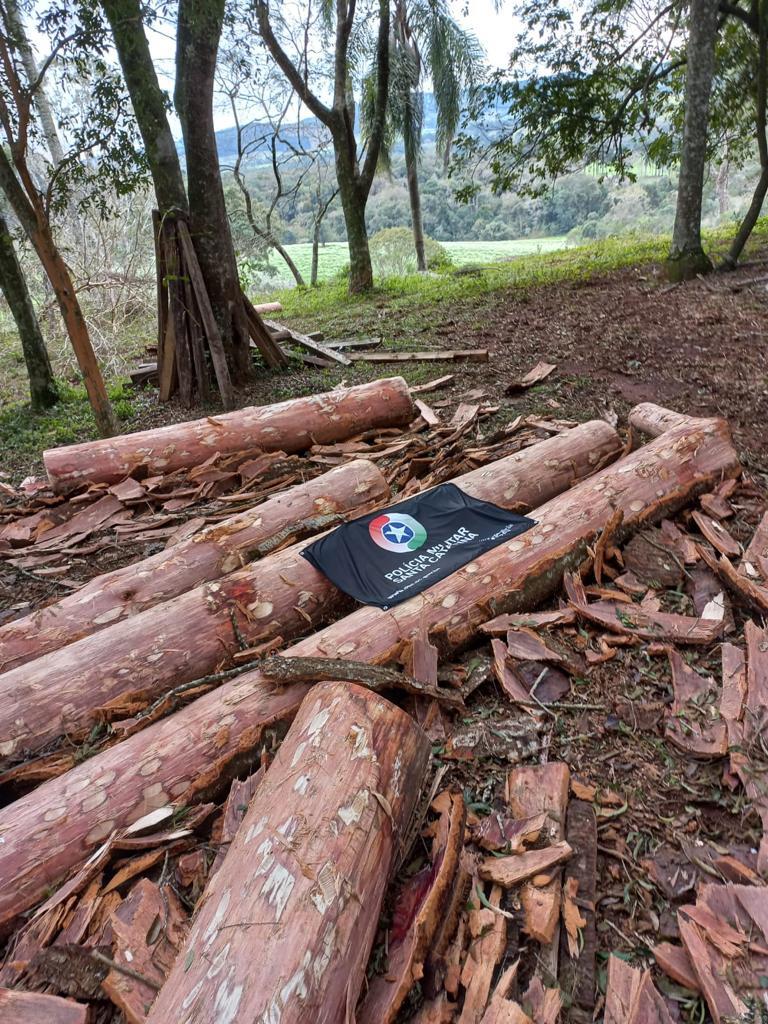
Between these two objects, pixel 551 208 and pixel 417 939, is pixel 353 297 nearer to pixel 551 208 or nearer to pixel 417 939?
pixel 417 939

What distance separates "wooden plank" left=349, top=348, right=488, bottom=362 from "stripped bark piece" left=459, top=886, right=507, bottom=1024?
6579 millimetres

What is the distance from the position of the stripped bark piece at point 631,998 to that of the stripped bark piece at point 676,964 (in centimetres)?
7

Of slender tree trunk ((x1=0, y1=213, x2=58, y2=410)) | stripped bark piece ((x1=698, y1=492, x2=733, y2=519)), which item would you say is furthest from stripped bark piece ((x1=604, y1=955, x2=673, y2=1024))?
slender tree trunk ((x1=0, y1=213, x2=58, y2=410))

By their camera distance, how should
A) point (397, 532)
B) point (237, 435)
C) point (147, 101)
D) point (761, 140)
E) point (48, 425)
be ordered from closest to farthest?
point (397, 532) < point (237, 435) < point (147, 101) < point (48, 425) < point (761, 140)

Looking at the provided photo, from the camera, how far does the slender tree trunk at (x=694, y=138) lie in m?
8.98

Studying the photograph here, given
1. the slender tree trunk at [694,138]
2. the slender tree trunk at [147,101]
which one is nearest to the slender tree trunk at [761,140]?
the slender tree trunk at [694,138]

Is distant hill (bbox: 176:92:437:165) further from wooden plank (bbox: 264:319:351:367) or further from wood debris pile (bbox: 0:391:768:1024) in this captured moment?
wood debris pile (bbox: 0:391:768:1024)

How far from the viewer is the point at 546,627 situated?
9.84 feet

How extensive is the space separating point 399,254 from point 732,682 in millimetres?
25434

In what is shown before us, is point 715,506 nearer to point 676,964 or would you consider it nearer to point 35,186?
point 676,964

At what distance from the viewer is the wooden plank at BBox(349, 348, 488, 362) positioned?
7590 mm

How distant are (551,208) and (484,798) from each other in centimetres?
4029

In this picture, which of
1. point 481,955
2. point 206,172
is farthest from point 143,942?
point 206,172

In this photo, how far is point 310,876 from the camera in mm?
1627
